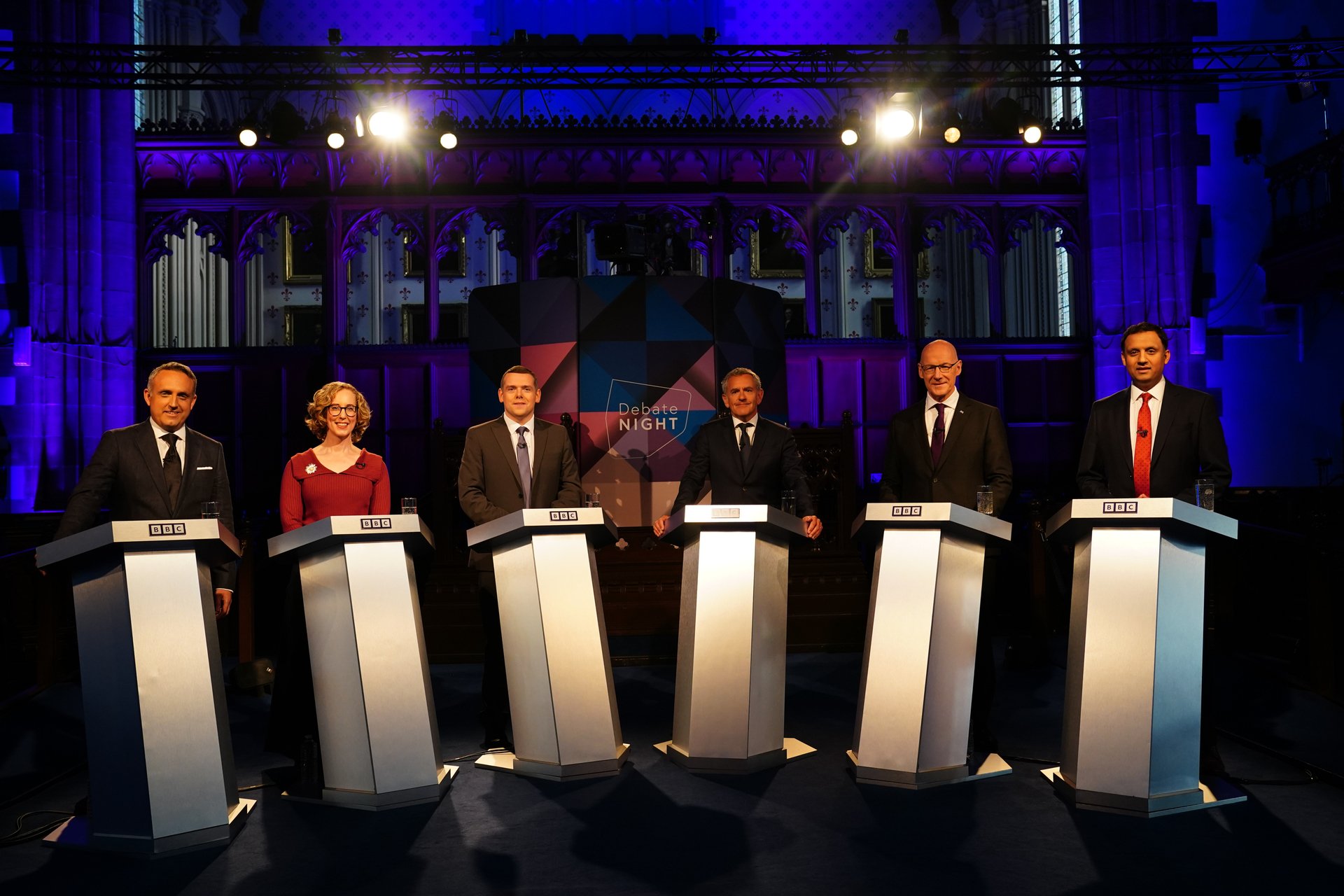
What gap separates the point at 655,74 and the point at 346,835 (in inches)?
291

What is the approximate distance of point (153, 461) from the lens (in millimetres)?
3662

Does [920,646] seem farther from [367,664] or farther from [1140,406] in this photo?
[367,664]

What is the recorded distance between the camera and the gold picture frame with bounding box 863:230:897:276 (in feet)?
50.4

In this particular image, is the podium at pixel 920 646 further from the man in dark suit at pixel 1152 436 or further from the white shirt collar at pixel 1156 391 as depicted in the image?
the white shirt collar at pixel 1156 391

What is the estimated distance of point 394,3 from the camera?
13453 mm

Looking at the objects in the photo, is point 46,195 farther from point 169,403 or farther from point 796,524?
point 796,524

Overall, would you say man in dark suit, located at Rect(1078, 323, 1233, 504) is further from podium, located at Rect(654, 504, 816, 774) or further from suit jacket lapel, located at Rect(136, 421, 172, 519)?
suit jacket lapel, located at Rect(136, 421, 172, 519)

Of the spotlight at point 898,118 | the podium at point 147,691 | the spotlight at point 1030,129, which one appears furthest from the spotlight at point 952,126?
the podium at point 147,691

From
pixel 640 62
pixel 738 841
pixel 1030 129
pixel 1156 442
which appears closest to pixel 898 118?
pixel 1030 129

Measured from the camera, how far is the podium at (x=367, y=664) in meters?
3.51

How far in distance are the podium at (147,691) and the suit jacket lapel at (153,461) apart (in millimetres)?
531

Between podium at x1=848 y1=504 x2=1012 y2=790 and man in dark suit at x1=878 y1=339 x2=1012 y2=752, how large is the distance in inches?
11.7

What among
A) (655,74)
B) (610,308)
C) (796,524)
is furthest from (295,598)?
(655,74)

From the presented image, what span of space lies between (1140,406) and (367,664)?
9.53 feet
